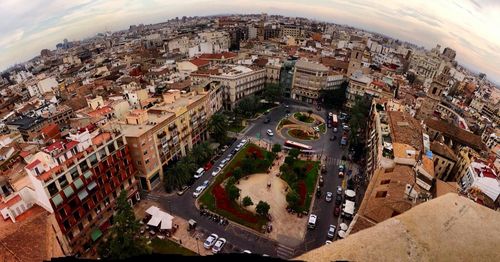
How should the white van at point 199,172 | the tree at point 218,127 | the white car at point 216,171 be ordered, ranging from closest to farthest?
the white van at point 199,172 < the white car at point 216,171 < the tree at point 218,127

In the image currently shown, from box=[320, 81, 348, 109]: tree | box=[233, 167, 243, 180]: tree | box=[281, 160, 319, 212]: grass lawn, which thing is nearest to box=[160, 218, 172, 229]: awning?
box=[233, 167, 243, 180]: tree

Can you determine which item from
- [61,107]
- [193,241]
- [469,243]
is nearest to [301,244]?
[193,241]

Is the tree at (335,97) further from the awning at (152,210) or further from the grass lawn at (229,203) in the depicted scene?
the awning at (152,210)

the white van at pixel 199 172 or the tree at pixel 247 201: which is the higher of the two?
the tree at pixel 247 201

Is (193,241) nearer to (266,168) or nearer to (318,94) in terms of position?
(266,168)

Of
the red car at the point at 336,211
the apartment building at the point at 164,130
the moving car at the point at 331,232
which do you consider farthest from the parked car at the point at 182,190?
the red car at the point at 336,211

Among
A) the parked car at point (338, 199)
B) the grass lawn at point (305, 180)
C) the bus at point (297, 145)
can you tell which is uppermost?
the bus at point (297, 145)

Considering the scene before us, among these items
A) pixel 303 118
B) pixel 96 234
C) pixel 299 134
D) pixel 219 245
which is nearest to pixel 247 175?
pixel 219 245
